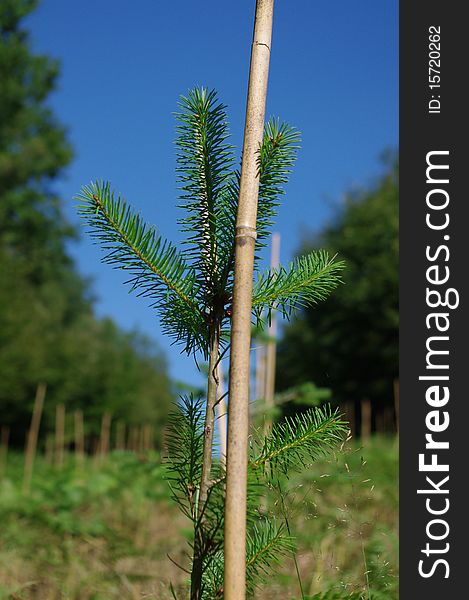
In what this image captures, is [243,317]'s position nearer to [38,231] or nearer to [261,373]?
[261,373]

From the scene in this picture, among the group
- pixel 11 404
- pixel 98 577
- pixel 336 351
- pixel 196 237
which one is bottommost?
pixel 98 577

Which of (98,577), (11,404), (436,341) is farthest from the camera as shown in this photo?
(11,404)

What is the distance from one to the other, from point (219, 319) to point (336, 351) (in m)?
18.3

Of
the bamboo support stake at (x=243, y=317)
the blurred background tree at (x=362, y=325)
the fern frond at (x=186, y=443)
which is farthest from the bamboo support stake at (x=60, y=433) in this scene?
the bamboo support stake at (x=243, y=317)

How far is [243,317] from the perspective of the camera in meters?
0.95

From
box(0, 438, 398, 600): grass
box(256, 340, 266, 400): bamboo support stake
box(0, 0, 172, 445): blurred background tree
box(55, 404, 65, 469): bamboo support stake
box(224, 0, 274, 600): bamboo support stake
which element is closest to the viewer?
box(224, 0, 274, 600): bamboo support stake

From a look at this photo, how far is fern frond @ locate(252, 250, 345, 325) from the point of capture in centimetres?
116

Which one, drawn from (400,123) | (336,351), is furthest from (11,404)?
(400,123)

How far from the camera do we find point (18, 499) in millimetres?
6531

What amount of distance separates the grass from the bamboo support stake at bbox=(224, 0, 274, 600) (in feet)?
0.97

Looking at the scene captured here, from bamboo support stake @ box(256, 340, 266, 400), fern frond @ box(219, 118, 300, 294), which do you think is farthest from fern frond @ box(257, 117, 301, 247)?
bamboo support stake @ box(256, 340, 266, 400)

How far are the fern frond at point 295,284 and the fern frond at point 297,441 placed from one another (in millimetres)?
194

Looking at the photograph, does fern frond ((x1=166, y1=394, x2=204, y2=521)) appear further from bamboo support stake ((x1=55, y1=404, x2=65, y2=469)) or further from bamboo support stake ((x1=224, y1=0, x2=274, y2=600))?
bamboo support stake ((x1=55, y1=404, x2=65, y2=469))

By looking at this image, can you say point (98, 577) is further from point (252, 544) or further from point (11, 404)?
point (11, 404)
